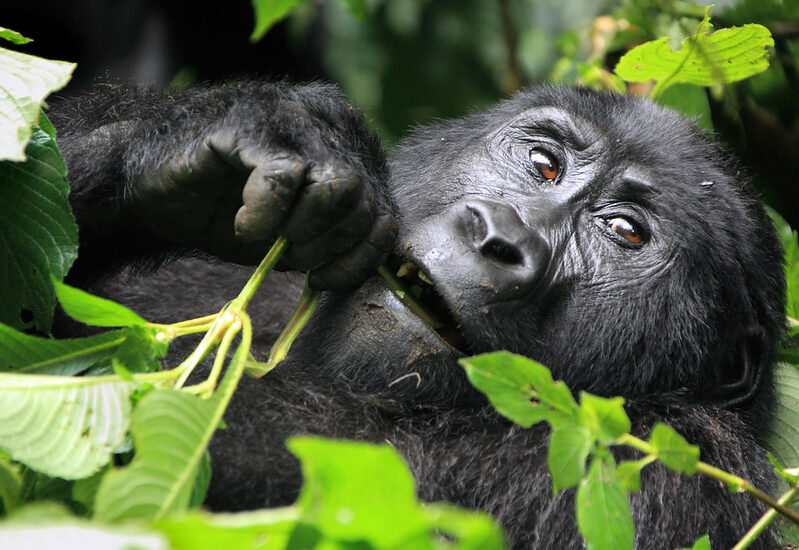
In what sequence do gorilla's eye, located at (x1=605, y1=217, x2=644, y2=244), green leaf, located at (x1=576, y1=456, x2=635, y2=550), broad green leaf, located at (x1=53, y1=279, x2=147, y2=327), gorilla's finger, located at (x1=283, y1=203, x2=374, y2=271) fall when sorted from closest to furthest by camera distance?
green leaf, located at (x1=576, y1=456, x2=635, y2=550) < broad green leaf, located at (x1=53, y1=279, x2=147, y2=327) < gorilla's finger, located at (x1=283, y1=203, x2=374, y2=271) < gorilla's eye, located at (x1=605, y1=217, x2=644, y2=244)

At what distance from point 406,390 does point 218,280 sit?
1.25m

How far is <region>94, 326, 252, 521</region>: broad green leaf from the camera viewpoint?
1188 millimetres

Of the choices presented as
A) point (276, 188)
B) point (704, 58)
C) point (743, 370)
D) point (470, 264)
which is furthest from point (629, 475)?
point (704, 58)

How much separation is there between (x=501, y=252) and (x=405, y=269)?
0.23m

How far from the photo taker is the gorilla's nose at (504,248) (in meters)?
2.13

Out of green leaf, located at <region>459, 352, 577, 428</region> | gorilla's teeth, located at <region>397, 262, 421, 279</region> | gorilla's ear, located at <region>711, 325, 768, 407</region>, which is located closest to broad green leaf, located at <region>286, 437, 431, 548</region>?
green leaf, located at <region>459, 352, 577, 428</region>

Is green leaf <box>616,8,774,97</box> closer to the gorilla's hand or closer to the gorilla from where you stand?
the gorilla

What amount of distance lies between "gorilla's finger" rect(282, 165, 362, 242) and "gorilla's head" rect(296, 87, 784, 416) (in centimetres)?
25

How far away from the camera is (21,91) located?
1.87 meters

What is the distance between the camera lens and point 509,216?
7.37 feet

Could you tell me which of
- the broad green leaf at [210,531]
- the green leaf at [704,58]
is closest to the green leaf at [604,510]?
the broad green leaf at [210,531]

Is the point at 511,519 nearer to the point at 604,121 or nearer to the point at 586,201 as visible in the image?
the point at 586,201

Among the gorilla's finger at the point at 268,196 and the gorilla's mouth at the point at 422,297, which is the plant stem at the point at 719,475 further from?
the gorilla's finger at the point at 268,196

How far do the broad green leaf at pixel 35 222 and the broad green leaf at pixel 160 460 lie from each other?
30.8 inches
